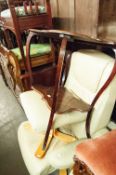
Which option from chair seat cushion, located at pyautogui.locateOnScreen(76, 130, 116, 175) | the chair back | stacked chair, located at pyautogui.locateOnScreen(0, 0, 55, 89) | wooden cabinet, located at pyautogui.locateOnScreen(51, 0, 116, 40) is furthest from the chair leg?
stacked chair, located at pyautogui.locateOnScreen(0, 0, 55, 89)

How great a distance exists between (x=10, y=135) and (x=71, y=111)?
99 cm

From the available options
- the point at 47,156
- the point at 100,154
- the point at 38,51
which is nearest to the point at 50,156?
the point at 47,156

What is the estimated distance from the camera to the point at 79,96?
1284 millimetres

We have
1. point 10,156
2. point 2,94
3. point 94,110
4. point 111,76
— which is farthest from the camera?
point 2,94

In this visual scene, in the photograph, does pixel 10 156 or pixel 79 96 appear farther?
pixel 10 156

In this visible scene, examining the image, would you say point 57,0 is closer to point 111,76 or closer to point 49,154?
point 111,76

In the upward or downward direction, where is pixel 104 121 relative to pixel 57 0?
downward

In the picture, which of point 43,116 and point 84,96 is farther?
point 84,96

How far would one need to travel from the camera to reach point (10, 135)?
1767mm

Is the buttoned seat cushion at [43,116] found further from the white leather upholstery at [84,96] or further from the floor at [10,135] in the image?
the floor at [10,135]

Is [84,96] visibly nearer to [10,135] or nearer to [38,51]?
[38,51]

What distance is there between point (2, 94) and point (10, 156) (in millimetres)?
1272

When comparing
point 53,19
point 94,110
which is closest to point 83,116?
point 94,110

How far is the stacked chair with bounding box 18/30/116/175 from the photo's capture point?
1.02 m
